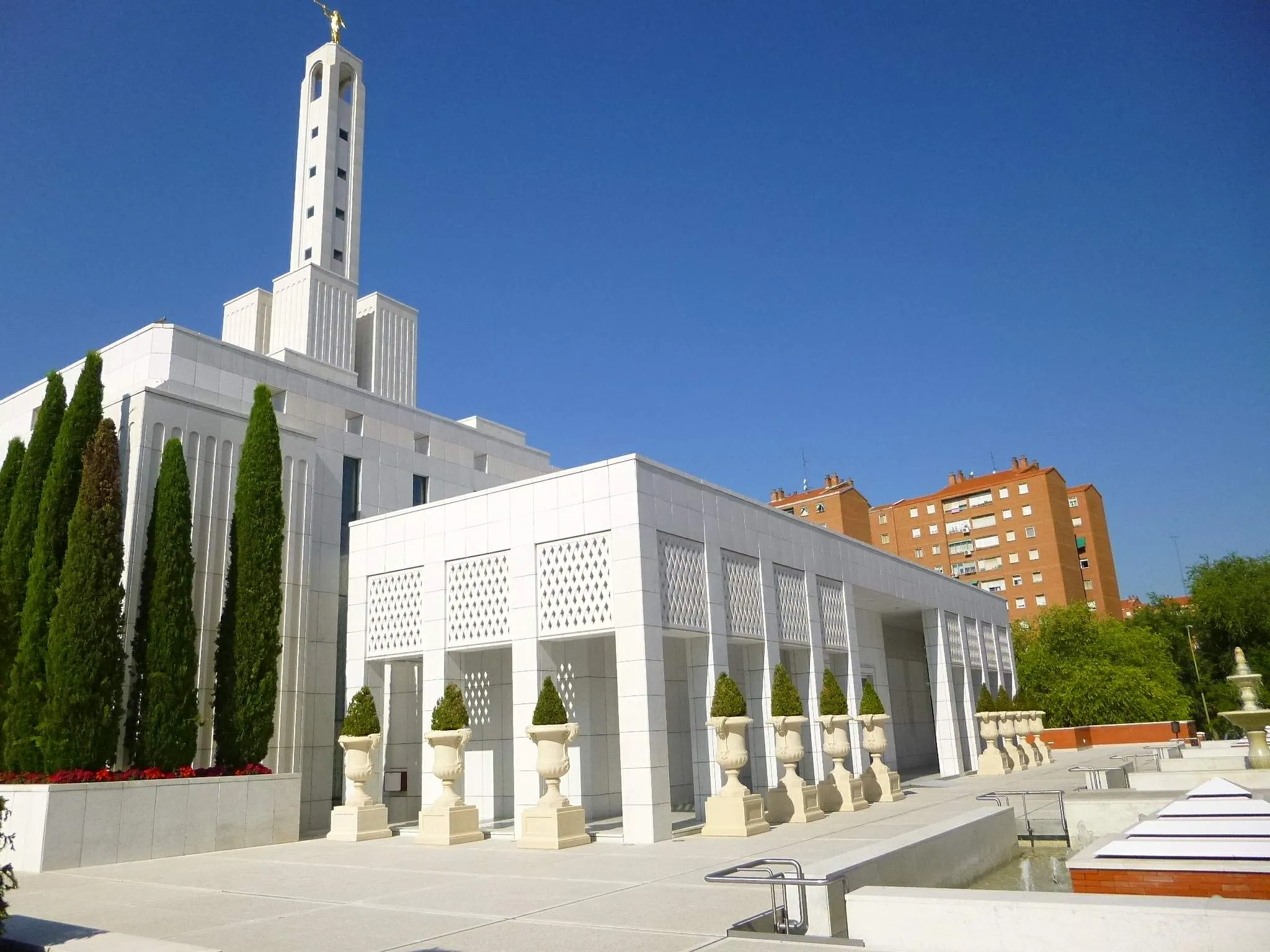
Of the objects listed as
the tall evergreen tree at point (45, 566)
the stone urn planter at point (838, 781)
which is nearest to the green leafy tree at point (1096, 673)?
the stone urn planter at point (838, 781)

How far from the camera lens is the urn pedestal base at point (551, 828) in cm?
1452

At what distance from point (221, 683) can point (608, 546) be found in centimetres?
789

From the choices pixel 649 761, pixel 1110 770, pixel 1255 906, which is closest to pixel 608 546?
pixel 649 761

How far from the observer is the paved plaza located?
8.07 m

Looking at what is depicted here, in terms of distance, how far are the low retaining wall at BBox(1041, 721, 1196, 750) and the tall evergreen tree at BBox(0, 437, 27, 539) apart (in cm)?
3799

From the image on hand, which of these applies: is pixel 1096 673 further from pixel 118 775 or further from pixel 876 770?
pixel 118 775

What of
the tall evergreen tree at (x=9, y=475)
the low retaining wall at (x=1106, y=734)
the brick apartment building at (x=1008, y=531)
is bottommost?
the low retaining wall at (x=1106, y=734)

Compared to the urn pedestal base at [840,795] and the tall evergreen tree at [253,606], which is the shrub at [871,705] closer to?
the urn pedestal base at [840,795]

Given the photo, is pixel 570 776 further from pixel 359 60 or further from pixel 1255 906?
pixel 359 60

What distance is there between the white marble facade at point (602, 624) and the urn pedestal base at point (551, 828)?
84cm

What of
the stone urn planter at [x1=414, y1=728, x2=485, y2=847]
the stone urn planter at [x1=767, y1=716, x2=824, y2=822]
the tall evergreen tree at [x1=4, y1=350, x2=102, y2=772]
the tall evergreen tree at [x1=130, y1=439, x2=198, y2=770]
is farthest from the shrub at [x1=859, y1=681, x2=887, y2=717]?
the tall evergreen tree at [x1=4, y1=350, x2=102, y2=772]

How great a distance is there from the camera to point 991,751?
90.5ft

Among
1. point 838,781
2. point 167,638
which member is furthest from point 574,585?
point 167,638

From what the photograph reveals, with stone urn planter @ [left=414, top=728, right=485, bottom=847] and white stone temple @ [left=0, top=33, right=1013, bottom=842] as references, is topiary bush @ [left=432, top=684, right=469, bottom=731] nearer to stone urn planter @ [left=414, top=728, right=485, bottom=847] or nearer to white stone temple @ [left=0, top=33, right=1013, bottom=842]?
stone urn planter @ [left=414, top=728, right=485, bottom=847]
